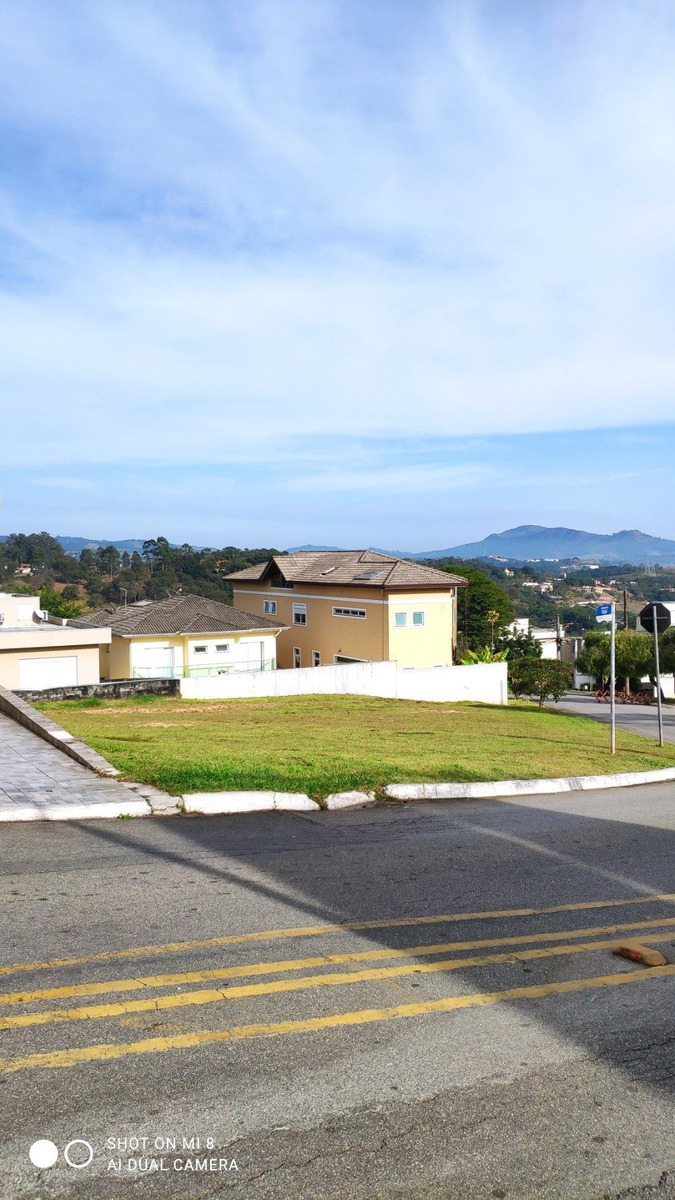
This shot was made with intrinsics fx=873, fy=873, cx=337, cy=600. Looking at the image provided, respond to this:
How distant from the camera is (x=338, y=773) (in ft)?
34.7

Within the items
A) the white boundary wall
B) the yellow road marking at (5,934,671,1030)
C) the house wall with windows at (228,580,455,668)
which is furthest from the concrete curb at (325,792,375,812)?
the house wall with windows at (228,580,455,668)

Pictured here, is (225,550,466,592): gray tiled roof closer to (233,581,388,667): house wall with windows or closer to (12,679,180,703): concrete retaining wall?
(233,581,388,667): house wall with windows

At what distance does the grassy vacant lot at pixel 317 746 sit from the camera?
10.2m

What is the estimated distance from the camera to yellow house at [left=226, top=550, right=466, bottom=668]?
139 ft

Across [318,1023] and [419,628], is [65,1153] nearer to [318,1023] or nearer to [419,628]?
[318,1023]

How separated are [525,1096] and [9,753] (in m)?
8.85

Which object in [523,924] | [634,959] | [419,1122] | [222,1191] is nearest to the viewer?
[222,1191]

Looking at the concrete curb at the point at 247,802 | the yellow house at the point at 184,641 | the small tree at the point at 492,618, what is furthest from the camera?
the small tree at the point at 492,618

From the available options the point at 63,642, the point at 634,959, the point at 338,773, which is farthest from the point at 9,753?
the point at 63,642

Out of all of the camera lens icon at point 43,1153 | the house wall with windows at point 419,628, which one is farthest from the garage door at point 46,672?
the camera lens icon at point 43,1153

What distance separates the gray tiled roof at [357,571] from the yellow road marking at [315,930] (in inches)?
1376

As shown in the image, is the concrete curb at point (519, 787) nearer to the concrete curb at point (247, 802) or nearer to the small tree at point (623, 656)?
the concrete curb at point (247, 802)

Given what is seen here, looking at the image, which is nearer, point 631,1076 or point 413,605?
point 631,1076

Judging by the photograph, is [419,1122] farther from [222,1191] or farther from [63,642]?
[63,642]
